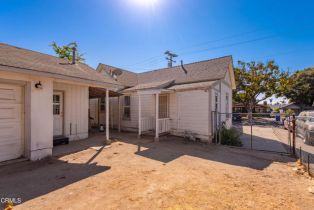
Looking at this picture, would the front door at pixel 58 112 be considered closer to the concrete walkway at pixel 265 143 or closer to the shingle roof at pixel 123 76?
the shingle roof at pixel 123 76

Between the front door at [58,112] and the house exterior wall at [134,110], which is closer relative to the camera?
the front door at [58,112]

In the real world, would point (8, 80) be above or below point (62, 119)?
above

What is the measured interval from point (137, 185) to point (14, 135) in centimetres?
434

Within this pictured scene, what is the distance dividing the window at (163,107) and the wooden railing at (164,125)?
2.66 ft

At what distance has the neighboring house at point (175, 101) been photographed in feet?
28.4

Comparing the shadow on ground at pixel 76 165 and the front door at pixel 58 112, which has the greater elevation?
the front door at pixel 58 112

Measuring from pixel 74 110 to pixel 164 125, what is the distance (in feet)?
16.1

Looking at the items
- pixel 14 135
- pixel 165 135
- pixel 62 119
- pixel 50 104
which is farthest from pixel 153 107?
pixel 14 135

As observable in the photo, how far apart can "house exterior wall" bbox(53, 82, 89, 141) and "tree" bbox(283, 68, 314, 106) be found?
3784 centimetres

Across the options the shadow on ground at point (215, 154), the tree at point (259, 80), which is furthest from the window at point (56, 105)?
the tree at point (259, 80)

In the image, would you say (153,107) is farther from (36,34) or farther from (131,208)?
(36,34)

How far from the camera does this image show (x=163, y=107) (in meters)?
10.8

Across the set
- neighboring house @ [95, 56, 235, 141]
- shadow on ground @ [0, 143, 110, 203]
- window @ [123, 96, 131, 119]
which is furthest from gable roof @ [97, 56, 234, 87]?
shadow on ground @ [0, 143, 110, 203]

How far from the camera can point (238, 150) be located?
7.04 meters
